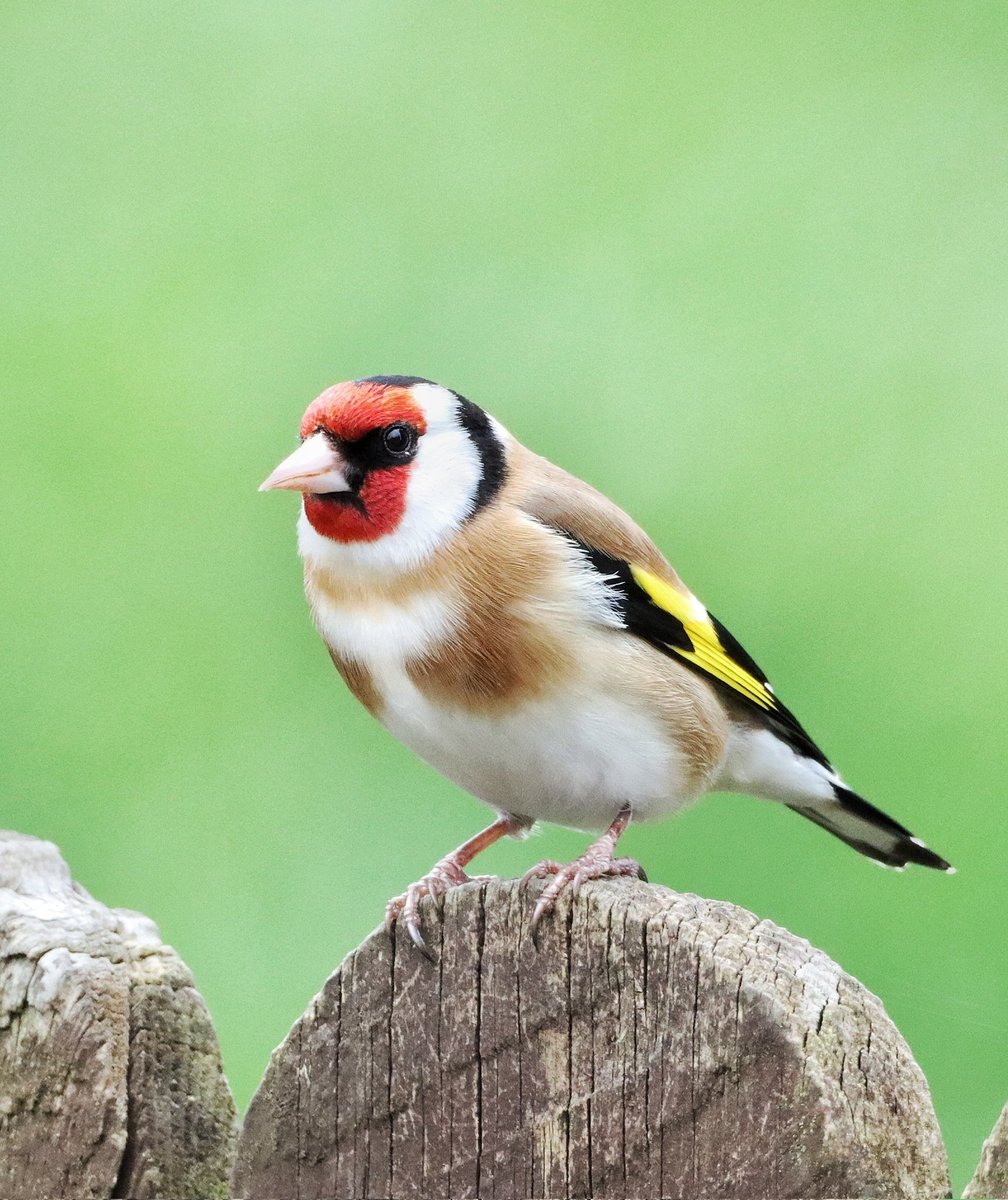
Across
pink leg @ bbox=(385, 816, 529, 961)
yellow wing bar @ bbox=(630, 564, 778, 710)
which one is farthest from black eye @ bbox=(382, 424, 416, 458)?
pink leg @ bbox=(385, 816, 529, 961)

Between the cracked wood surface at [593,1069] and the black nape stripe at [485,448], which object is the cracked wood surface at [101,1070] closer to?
the cracked wood surface at [593,1069]

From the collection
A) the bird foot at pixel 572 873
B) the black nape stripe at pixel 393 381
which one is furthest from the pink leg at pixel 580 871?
the black nape stripe at pixel 393 381

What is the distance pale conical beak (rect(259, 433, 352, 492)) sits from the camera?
2.59 metres

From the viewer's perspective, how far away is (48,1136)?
6.44 ft

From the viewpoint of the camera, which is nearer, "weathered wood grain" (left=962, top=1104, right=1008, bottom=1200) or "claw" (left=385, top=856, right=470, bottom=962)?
"weathered wood grain" (left=962, top=1104, right=1008, bottom=1200)

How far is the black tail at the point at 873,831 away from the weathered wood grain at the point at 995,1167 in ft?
5.43

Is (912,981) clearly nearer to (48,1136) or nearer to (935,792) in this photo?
(935,792)

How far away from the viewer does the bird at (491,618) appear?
272 cm

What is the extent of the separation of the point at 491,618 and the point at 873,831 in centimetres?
117

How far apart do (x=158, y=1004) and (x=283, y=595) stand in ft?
6.62

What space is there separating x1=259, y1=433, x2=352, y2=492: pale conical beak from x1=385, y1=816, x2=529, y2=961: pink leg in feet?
1.94

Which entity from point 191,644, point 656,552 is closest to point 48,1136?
point 656,552

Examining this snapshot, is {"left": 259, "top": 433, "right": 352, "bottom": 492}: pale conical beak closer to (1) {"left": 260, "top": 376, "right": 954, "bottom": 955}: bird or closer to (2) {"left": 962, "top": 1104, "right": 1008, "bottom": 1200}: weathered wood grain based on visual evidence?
(1) {"left": 260, "top": 376, "right": 954, "bottom": 955}: bird

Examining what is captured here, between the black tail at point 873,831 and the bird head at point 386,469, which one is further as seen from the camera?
the black tail at point 873,831
